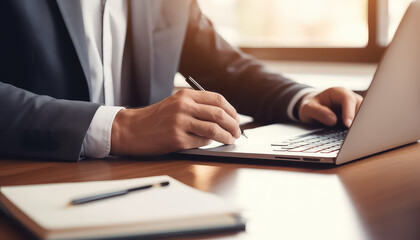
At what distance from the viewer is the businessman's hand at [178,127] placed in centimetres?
90

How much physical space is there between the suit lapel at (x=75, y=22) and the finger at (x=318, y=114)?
1.81 ft

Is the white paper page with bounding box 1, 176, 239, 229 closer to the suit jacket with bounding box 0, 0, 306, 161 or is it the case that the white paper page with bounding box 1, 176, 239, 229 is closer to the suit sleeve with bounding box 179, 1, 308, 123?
the suit jacket with bounding box 0, 0, 306, 161

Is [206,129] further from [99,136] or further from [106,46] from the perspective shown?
[106,46]

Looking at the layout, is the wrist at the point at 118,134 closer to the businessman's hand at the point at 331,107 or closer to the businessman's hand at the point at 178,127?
the businessman's hand at the point at 178,127

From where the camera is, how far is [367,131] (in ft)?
2.75

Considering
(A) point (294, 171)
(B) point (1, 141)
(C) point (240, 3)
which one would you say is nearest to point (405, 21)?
(A) point (294, 171)

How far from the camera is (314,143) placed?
0.97m

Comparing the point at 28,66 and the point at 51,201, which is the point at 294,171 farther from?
the point at 28,66

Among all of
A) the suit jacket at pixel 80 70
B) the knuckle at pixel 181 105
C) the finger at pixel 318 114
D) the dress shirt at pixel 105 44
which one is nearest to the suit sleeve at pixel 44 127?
the suit jacket at pixel 80 70

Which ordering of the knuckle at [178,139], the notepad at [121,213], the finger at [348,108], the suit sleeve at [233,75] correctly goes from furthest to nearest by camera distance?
the suit sleeve at [233,75] → the finger at [348,108] → the knuckle at [178,139] → the notepad at [121,213]

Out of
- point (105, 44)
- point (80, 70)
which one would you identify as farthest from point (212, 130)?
point (105, 44)

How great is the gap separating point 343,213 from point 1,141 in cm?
64

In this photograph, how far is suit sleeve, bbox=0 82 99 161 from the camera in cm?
91

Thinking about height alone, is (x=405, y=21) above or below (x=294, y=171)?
above
